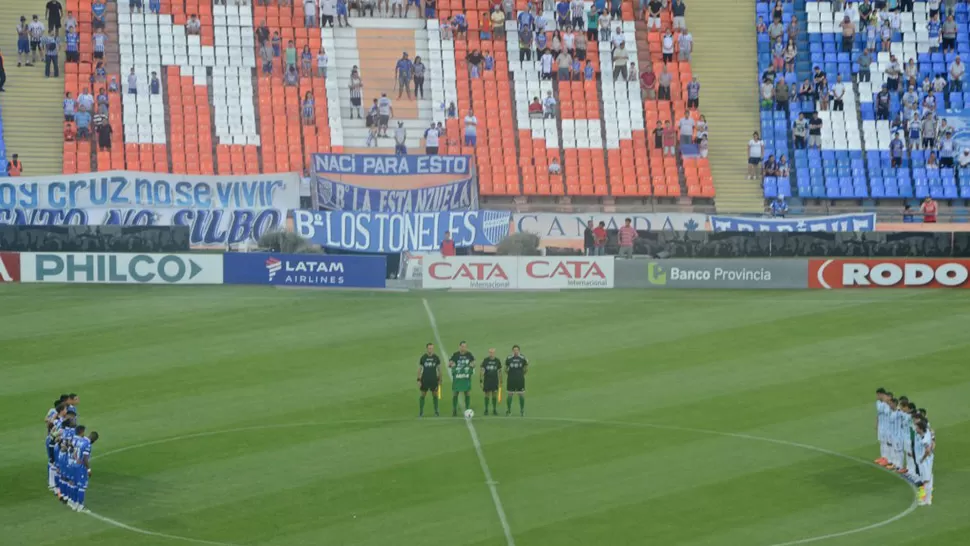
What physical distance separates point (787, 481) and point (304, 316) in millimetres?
16201

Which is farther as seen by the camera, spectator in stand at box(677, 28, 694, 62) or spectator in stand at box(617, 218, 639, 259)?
spectator in stand at box(677, 28, 694, 62)

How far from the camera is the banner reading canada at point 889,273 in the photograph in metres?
44.1

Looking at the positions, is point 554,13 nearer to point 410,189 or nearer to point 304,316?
point 410,189

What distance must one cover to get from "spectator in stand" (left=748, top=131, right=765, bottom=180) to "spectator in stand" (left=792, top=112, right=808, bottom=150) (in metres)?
1.54

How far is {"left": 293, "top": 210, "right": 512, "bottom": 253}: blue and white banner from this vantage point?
4569 centimetres

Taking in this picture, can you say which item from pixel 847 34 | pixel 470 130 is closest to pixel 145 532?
pixel 470 130

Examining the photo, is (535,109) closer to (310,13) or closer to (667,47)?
(667,47)

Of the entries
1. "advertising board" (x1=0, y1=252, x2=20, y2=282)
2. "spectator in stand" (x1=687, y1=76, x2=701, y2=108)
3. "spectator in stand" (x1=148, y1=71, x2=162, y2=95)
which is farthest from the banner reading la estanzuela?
"advertising board" (x1=0, y1=252, x2=20, y2=282)

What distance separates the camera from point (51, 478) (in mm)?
25016

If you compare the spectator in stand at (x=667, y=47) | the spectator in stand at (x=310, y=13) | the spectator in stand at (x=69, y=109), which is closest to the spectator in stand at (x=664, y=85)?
the spectator in stand at (x=667, y=47)

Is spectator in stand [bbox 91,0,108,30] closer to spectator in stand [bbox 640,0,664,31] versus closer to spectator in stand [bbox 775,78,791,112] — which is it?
spectator in stand [bbox 640,0,664,31]

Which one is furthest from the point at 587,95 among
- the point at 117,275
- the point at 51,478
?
the point at 51,478

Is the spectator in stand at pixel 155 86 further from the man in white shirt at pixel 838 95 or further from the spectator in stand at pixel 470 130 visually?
the man in white shirt at pixel 838 95

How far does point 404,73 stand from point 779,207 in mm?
13797
